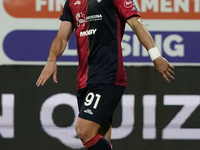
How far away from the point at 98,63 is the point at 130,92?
1.40 meters

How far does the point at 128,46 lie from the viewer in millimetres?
4754

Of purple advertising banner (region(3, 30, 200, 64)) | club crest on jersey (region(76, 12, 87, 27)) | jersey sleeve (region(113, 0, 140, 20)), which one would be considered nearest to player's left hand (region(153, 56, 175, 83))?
jersey sleeve (region(113, 0, 140, 20))

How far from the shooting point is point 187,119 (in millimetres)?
4773

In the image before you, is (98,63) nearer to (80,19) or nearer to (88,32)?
(88,32)

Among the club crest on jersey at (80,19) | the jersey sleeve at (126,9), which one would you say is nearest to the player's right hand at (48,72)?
the club crest on jersey at (80,19)

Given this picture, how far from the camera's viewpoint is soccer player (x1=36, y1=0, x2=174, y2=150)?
10.8 feet

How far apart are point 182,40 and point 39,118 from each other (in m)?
1.72

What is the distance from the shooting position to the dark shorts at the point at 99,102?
3305 millimetres

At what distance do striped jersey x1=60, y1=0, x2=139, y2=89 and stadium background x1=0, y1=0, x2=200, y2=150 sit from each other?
1.31 meters

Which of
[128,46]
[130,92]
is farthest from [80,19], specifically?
[130,92]

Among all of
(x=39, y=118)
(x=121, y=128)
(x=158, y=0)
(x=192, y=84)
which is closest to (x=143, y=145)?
(x=121, y=128)

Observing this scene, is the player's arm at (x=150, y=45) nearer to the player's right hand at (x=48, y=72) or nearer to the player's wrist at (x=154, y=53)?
the player's wrist at (x=154, y=53)

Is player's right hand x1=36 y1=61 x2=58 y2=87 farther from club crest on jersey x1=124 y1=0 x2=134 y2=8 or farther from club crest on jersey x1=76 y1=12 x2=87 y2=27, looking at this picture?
club crest on jersey x1=124 y1=0 x2=134 y2=8

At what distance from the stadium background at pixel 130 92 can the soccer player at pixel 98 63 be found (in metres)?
1.25
